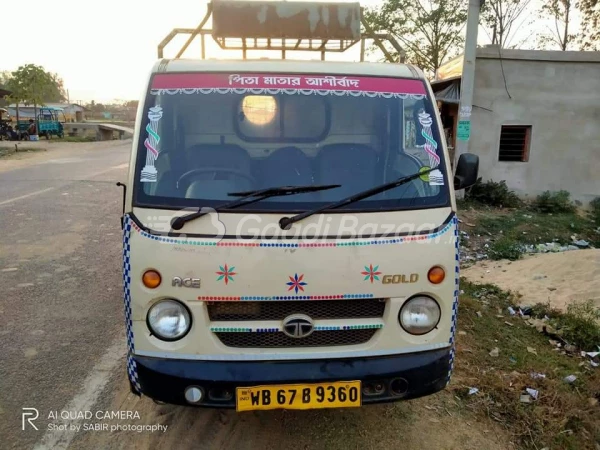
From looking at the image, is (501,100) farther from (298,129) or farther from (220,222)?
(220,222)

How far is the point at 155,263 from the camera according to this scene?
2.44 meters

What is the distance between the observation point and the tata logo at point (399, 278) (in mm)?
2510

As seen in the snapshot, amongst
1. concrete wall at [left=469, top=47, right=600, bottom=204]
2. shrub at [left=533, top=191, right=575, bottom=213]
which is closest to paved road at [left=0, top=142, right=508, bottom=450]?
concrete wall at [left=469, top=47, right=600, bottom=204]

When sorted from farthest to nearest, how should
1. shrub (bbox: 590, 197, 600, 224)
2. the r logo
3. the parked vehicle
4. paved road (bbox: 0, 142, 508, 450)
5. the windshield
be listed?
the parked vehicle
shrub (bbox: 590, 197, 600, 224)
the r logo
paved road (bbox: 0, 142, 508, 450)
the windshield

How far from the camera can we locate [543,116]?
464 inches

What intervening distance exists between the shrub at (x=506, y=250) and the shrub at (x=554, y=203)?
3.72m

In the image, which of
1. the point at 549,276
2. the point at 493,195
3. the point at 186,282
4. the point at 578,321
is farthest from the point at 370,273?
the point at 493,195

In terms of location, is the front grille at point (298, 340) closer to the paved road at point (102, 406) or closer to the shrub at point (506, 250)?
the paved road at point (102, 406)

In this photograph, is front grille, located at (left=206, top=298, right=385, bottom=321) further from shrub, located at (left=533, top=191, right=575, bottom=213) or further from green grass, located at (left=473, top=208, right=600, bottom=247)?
shrub, located at (left=533, top=191, right=575, bottom=213)

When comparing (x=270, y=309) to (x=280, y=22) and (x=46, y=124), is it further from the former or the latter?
(x=46, y=124)

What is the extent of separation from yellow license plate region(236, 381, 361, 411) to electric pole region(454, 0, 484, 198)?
879 cm

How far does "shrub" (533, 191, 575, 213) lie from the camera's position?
11.4 m

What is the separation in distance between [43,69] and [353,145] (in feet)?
120

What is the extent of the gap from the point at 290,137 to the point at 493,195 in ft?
31.8
